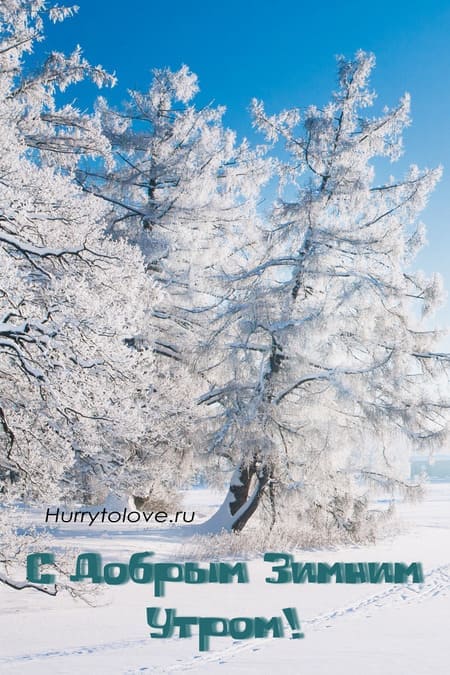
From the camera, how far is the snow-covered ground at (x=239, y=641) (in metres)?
5.12

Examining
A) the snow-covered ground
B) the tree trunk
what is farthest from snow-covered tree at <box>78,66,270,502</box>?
the snow-covered ground

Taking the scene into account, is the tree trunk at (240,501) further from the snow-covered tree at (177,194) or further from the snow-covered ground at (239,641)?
the snow-covered ground at (239,641)

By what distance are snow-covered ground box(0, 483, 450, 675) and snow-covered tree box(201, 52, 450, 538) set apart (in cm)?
240

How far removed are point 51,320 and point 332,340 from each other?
745 cm

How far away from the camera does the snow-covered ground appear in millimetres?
5121

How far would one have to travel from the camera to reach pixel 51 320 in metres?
6.21

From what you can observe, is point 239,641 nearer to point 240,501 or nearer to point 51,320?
point 51,320

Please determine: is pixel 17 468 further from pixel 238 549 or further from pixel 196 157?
pixel 196 157

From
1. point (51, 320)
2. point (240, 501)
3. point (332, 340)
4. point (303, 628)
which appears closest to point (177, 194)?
point (332, 340)

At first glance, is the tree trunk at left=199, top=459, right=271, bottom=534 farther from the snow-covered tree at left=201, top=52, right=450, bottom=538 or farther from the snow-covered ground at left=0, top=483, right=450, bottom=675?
the snow-covered ground at left=0, top=483, right=450, bottom=675

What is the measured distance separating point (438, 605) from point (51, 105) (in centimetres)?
937

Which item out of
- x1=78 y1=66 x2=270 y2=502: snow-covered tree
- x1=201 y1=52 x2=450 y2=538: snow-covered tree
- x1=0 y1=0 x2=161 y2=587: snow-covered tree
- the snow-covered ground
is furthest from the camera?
x1=78 y1=66 x2=270 y2=502: snow-covered tree

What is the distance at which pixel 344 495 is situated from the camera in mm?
13172

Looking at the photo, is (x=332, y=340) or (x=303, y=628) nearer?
(x=303, y=628)
